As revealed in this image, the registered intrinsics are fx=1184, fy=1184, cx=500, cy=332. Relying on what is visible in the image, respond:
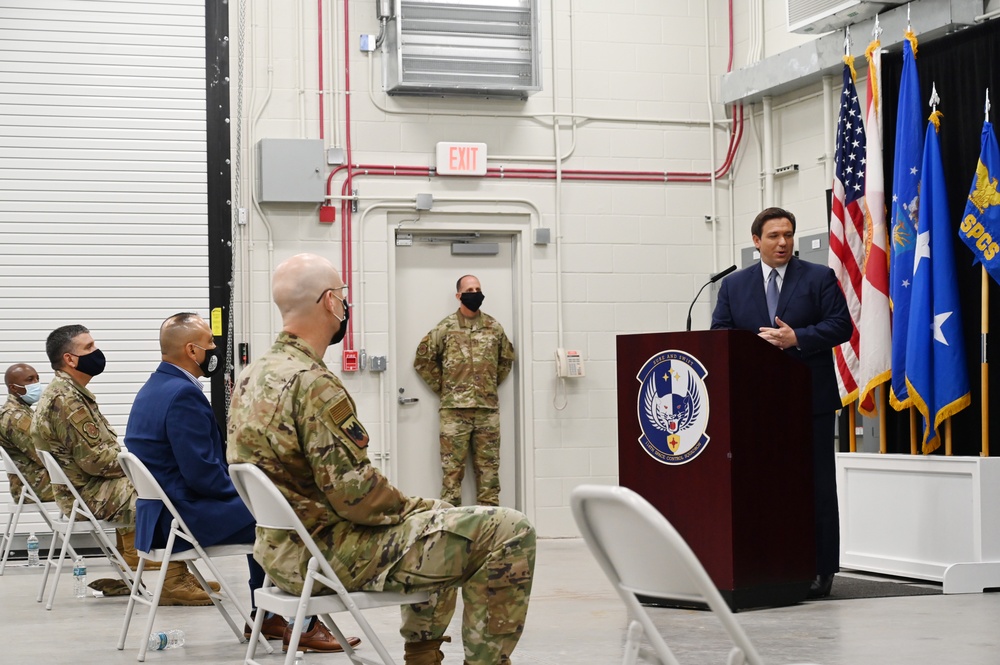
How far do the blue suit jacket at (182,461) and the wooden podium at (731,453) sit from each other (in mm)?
1605

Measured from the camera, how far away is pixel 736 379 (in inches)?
174

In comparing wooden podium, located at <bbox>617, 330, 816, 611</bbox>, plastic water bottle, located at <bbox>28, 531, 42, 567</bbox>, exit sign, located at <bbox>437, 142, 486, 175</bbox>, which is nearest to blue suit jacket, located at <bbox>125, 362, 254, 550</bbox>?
wooden podium, located at <bbox>617, 330, 816, 611</bbox>

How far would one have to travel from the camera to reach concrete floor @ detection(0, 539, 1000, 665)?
388 centimetres

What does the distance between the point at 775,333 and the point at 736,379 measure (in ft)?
0.96

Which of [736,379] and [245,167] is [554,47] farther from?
[736,379]

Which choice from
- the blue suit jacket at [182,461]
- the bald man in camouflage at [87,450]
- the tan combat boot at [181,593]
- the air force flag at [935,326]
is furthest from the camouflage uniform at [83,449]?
the air force flag at [935,326]

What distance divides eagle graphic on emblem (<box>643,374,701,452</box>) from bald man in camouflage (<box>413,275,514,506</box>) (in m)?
3.32

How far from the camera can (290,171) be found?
7.70m

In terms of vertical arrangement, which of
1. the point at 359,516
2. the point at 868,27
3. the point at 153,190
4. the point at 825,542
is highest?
the point at 868,27

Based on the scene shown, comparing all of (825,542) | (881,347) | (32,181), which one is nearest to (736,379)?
(825,542)

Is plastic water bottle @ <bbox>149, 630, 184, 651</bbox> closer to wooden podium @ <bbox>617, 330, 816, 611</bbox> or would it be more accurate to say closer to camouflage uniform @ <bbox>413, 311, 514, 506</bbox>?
wooden podium @ <bbox>617, 330, 816, 611</bbox>

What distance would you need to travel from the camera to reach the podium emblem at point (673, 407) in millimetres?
4504

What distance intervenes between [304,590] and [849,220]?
4.38 meters

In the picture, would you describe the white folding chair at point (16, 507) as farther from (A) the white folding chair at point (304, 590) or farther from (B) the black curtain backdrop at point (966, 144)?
(B) the black curtain backdrop at point (966, 144)
